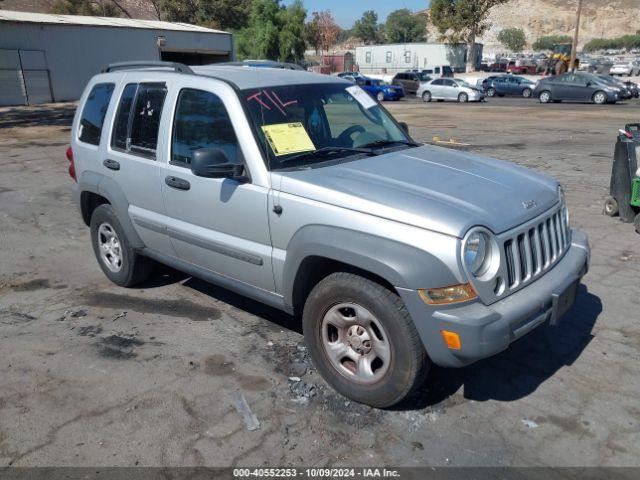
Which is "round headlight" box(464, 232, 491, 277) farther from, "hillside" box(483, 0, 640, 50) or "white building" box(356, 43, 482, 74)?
"hillside" box(483, 0, 640, 50)

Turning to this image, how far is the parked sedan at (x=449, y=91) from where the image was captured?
31625 millimetres

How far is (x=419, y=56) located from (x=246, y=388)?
185 ft

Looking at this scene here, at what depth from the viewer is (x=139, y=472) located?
2.96 metres

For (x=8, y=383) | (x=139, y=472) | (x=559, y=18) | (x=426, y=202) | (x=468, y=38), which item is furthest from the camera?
(x=559, y=18)

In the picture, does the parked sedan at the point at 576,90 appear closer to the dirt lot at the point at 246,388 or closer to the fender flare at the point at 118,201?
the dirt lot at the point at 246,388

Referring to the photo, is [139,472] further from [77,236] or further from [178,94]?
[77,236]

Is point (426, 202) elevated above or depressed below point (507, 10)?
below

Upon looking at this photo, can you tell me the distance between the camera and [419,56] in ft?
183

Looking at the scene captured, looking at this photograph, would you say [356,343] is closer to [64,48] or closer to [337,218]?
[337,218]

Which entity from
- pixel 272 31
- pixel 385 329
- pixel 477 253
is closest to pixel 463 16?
pixel 272 31

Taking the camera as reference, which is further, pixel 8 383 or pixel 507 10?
pixel 507 10

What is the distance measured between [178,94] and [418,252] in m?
2.32

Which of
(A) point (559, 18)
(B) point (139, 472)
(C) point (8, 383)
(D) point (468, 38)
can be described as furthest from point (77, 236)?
(A) point (559, 18)

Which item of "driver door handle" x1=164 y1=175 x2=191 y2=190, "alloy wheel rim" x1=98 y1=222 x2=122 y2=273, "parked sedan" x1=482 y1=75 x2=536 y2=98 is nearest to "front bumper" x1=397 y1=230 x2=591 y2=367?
"driver door handle" x1=164 y1=175 x2=191 y2=190
